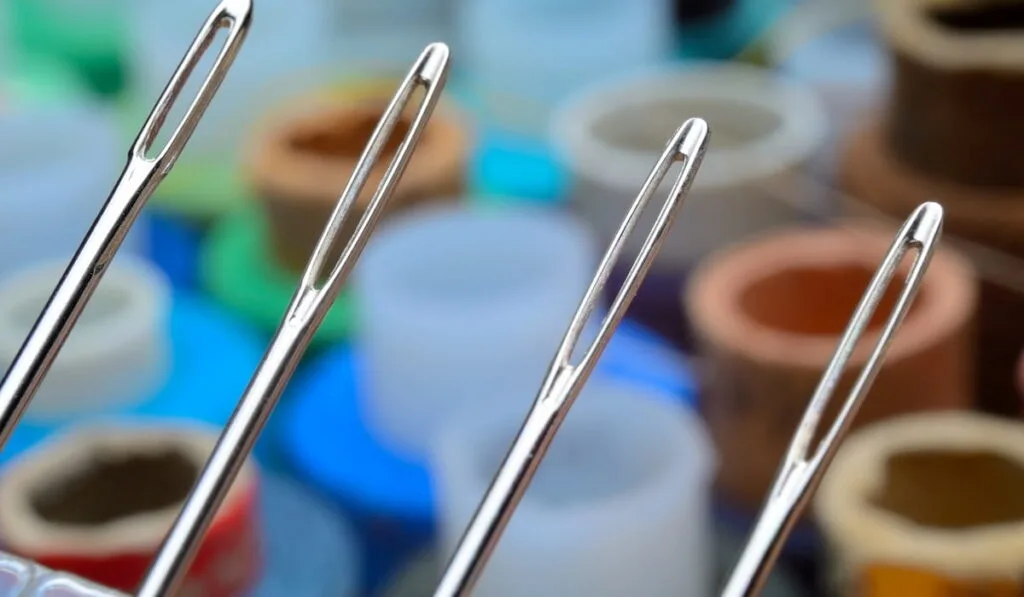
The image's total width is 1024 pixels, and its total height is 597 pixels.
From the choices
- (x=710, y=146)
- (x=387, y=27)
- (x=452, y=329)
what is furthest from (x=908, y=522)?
(x=387, y=27)

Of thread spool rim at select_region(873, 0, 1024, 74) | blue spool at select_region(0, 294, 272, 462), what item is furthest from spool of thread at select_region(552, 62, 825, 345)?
blue spool at select_region(0, 294, 272, 462)

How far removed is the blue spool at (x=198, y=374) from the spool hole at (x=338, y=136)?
125mm

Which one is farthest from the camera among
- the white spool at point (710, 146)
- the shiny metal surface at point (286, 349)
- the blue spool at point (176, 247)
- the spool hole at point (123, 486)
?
the blue spool at point (176, 247)

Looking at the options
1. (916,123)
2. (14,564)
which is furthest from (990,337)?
(14,564)

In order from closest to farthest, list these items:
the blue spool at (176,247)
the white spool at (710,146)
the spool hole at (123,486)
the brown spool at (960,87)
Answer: the spool hole at (123,486) → the brown spool at (960,87) → the white spool at (710,146) → the blue spool at (176,247)

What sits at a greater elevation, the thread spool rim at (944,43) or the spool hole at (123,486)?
the thread spool rim at (944,43)

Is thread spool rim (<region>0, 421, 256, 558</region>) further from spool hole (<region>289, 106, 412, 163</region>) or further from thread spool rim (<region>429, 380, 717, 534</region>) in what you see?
spool hole (<region>289, 106, 412, 163</region>)

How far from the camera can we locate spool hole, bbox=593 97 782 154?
82 centimetres

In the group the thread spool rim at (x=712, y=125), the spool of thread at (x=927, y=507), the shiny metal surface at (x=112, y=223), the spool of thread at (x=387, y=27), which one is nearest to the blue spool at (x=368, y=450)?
the thread spool rim at (x=712, y=125)

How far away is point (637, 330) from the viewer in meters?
0.72

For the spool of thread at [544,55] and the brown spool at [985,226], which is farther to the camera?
the spool of thread at [544,55]

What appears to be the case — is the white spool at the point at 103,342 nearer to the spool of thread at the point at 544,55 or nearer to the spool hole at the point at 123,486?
the spool hole at the point at 123,486

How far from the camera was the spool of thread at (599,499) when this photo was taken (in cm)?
47

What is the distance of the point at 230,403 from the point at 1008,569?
0.42 metres
